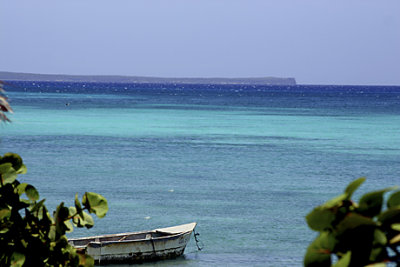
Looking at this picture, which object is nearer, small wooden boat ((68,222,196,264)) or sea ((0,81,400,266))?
small wooden boat ((68,222,196,264))

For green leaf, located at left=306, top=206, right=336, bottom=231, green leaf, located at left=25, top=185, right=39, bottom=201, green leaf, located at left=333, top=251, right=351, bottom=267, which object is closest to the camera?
green leaf, located at left=333, top=251, right=351, bottom=267

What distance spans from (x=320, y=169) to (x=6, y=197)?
2649 cm

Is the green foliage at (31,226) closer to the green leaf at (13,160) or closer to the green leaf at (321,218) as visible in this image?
the green leaf at (13,160)

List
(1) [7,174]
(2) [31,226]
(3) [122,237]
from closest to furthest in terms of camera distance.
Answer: (1) [7,174], (2) [31,226], (3) [122,237]

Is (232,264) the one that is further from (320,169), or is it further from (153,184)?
(320,169)

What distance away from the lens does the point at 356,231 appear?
1940mm

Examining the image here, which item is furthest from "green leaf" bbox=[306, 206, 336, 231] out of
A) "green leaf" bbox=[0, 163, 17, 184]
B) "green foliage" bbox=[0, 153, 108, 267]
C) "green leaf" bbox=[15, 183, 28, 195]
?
"green leaf" bbox=[15, 183, 28, 195]

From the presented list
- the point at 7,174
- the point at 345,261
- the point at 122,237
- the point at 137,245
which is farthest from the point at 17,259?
the point at 122,237

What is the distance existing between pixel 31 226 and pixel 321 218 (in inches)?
92.0

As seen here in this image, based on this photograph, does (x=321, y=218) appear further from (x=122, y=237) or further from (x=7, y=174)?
(x=122, y=237)

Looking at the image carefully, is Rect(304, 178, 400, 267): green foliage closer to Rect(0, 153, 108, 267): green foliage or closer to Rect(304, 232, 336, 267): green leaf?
Rect(304, 232, 336, 267): green leaf

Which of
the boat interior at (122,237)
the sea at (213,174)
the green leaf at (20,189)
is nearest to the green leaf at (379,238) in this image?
the green leaf at (20,189)

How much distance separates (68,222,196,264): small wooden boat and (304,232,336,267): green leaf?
13916 millimetres

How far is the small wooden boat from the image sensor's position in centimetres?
1589
